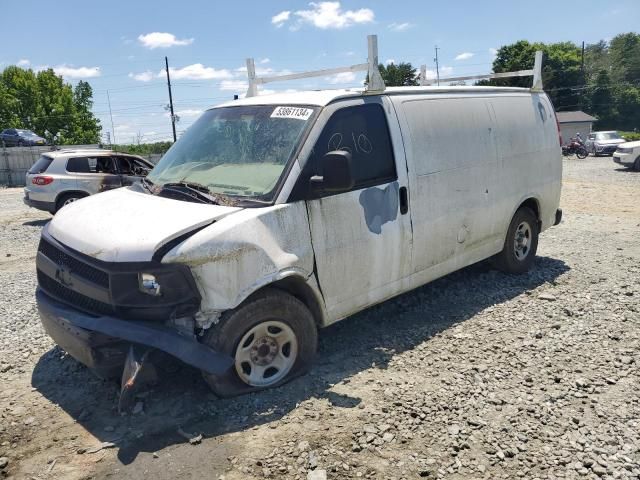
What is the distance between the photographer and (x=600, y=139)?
110ft

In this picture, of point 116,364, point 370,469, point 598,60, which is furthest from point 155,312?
point 598,60

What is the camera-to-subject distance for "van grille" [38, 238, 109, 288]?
3.48 meters

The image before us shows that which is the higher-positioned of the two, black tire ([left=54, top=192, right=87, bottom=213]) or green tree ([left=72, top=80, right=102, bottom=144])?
green tree ([left=72, top=80, right=102, bottom=144])

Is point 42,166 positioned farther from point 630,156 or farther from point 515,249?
point 630,156

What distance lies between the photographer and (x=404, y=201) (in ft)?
15.2

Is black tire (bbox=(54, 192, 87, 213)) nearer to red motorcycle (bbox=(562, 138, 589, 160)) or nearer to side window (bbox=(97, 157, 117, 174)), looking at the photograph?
side window (bbox=(97, 157, 117, 174))

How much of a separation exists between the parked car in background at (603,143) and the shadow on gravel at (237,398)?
31.9 metres

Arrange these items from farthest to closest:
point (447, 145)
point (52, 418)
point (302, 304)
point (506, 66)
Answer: point (506, 66) → point (447, 145) → point (302, 304) → point (52, 418)

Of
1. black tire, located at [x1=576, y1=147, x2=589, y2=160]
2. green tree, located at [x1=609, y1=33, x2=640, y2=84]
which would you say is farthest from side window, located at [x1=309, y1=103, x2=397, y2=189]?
green tree, located at [x1=609, y1=33, x2=640, y2=84]

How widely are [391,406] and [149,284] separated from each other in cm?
184

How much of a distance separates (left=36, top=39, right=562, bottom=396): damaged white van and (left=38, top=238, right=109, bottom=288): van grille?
0.01 m

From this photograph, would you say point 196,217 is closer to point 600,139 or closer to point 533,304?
point 533,304

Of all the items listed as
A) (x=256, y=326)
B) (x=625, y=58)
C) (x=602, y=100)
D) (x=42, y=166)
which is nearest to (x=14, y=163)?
(x=42, y=166)

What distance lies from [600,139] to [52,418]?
36712mm
